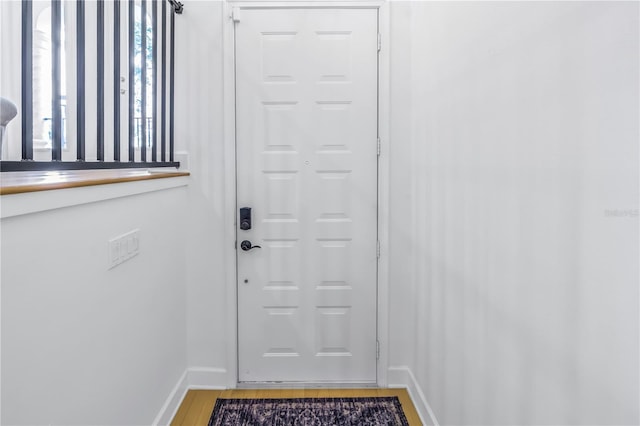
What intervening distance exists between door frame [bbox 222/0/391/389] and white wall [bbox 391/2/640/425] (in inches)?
18.6

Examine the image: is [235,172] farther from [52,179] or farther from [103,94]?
[52,179]

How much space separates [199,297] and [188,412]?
25.2 inches

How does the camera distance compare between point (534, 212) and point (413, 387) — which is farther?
point (413, 387)

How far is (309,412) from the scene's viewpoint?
2383 millimetres

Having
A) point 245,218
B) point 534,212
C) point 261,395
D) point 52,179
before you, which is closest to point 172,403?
point 261,395

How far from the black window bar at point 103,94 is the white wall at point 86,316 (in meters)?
0.17

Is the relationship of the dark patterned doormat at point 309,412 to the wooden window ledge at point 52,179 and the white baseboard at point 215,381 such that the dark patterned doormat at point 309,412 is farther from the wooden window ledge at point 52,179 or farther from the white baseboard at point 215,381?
→ the wooden window ledge at point 52,179

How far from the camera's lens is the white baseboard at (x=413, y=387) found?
7.13 feet

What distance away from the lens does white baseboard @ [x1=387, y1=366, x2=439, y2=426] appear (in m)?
2.17

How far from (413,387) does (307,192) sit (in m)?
1.30

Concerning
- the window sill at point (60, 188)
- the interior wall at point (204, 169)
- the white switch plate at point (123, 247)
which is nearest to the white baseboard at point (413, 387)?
the interior wall at point (204, 169)

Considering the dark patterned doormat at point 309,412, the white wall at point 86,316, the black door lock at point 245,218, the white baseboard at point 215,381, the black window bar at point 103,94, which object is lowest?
the dark patterned doormat at point 309,412

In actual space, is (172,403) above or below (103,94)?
below

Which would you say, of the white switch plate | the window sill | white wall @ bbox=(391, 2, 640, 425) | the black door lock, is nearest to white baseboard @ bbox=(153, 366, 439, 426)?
white wall @ bbox=(391, 2, 640, 425)
